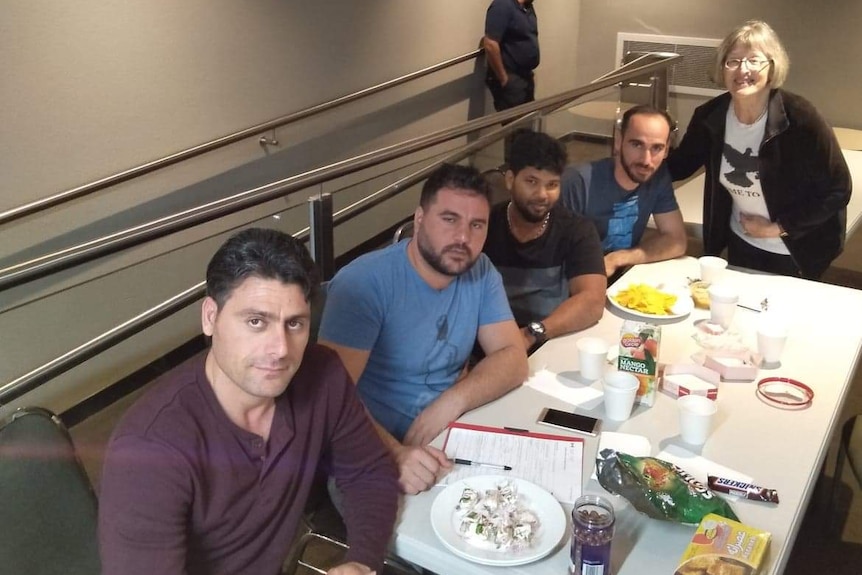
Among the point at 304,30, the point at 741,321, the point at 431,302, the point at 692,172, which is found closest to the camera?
the point at 431,302

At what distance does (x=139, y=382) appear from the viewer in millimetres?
1928

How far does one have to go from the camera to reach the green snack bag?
127cm

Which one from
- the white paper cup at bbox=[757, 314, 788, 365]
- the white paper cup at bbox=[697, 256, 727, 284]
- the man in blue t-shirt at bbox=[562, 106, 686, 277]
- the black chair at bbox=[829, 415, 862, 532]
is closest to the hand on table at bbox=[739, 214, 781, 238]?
the man in blue t-shirt at bbox=[562, 106, 686, 277]

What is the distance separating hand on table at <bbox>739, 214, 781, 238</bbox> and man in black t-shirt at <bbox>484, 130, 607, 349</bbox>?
64 cm

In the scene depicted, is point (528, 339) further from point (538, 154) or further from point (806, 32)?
point (806, 32)

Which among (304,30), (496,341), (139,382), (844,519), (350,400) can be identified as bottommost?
(844,519)

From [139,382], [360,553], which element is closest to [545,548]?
[360,553]

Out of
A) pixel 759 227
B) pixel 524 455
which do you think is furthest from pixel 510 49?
pixel 524 455

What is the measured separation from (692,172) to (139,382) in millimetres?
2120

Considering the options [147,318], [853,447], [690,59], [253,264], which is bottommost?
[853,447]

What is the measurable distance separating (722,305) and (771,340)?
229 millimetres

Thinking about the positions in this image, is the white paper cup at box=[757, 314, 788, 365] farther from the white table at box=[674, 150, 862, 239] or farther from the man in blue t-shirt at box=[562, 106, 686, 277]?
the white table at box=[674, 150, 862, 239]

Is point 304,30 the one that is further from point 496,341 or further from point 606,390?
point 606,390

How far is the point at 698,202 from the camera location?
10.8ft
